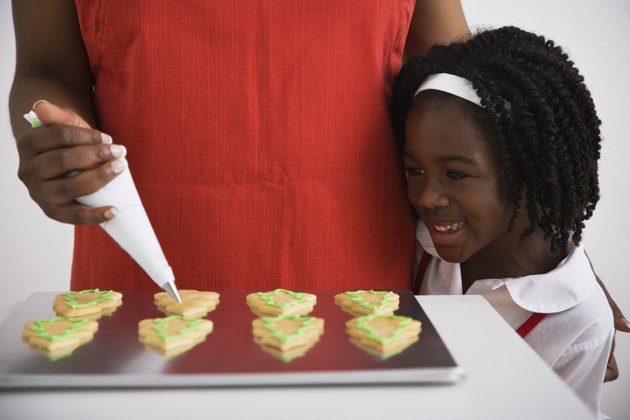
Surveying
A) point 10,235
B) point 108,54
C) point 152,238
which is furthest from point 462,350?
point 10,235

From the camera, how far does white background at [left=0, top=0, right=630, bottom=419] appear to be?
2.01 meters

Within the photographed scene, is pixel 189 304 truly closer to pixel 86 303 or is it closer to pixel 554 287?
pixel 86 303

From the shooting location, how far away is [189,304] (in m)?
0.66

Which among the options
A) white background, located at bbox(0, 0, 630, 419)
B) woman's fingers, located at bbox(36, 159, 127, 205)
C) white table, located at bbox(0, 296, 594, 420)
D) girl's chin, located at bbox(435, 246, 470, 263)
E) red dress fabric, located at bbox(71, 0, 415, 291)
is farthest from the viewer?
white background, located at bbox(0, 0, 630, 419)

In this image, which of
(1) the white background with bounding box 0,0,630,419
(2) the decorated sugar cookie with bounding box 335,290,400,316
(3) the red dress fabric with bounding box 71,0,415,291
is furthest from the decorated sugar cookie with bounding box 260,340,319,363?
(1) the white background with bounding box 0,0,630,419

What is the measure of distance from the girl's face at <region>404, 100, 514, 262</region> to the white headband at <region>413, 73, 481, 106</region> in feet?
0.06

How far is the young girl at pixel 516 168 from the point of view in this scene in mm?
948

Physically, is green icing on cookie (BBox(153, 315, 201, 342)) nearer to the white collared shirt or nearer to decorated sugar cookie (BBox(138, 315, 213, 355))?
decorated sugar cookie (BBox(138, 315, 213, 355))

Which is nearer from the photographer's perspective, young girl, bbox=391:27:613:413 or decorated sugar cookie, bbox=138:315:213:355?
decorated sugar cookie, bbox=138:315:213:355

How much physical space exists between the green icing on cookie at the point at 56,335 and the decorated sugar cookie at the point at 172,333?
2.0 inches

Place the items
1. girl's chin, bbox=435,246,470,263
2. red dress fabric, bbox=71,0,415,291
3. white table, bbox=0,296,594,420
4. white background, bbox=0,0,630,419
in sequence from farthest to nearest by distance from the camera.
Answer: white background, bbox=0,0,630,419, girl's chin, bbox=435,246,470,263, red dress fabric, bbox=71,0,415,291, white table, bbox=0,296,594,420

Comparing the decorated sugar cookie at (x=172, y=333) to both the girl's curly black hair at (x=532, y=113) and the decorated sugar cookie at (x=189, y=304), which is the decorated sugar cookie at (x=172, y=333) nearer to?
the decorated sugar cookie at (x=189, y=304)

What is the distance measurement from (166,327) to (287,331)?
0.10 m

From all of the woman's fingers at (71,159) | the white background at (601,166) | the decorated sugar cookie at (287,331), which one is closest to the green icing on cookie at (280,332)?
the decorated sugar cookie at (287,331)
